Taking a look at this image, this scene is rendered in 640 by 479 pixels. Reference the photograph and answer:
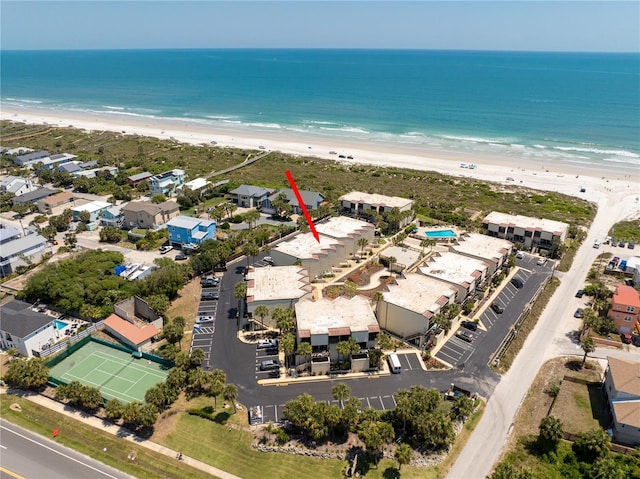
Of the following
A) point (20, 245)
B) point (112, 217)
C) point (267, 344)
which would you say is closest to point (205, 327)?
point (267, 344)

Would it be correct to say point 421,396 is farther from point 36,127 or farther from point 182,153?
point 36,127

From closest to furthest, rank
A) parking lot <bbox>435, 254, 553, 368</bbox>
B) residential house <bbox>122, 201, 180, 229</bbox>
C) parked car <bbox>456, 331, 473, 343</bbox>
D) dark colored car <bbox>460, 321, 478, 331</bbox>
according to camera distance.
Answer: parking lot <bbox>435, 254, 553, 368</bbox>, parked car <bbox>456, 331, 473, 343</bbox>, dark colored car <bbox>460, 321, 478, 331</bbox>, residential house <bbox>122, 201, 180, 229</bbox>

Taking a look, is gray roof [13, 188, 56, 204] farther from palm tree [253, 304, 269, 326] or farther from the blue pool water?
palm tree [253, 304, 269, 326]

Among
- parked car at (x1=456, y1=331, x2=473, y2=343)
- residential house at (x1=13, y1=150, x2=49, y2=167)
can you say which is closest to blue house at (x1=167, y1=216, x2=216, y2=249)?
parked car at (x1=456, y1=331, x2=473, y2=343)

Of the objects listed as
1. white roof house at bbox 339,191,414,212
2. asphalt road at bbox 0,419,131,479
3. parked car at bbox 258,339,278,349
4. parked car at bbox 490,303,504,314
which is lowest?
asphalt road at bbox 0,419,131,479

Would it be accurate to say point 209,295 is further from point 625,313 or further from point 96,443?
point 625,313

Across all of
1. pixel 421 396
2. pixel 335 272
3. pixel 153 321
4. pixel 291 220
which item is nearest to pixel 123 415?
pixel 153 321

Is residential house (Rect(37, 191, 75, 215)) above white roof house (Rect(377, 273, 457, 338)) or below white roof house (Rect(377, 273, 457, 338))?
below

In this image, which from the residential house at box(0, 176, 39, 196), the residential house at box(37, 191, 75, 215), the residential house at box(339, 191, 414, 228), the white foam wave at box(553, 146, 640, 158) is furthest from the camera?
the white foam wave at box(553, 146, 640, 158)
